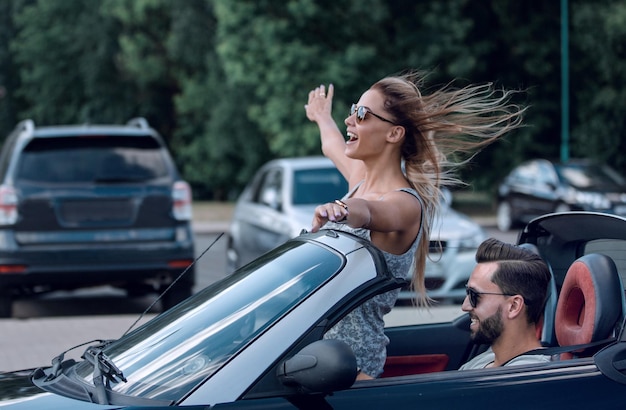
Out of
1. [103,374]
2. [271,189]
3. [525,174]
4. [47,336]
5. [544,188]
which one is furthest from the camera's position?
[525,174]

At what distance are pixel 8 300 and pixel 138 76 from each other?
3568cm

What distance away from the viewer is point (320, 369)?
2.64 m

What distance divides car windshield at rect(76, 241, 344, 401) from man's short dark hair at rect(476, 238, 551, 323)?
64cm

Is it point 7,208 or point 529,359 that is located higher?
point 7,208

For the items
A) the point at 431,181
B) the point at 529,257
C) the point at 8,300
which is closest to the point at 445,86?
the point at 431,181

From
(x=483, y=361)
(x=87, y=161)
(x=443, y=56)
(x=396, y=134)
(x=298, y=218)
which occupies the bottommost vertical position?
(x=298, y=218)

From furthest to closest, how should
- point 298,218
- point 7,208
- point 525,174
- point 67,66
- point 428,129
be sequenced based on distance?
point 67,66 → point 525,174 → point 298,218 → point 7,208 → point 428,129

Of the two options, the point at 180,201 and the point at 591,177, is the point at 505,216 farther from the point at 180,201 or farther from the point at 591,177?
the point at 180,201

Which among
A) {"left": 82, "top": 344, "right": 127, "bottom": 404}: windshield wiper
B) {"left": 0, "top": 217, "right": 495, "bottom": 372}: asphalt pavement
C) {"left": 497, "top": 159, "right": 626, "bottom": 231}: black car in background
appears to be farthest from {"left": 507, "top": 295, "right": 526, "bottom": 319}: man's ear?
{"left": 497, "top": 159, "right": 626, "bottom": 231}: black car in background

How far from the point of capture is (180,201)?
9.61 meters

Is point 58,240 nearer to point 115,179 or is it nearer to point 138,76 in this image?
point 115,179

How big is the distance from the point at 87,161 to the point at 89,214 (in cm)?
53

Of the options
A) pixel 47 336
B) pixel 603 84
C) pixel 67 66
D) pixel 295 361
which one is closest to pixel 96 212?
pixel 47 336

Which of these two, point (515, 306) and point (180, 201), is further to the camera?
point (180, 201)
